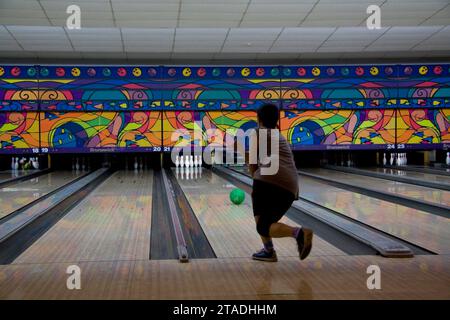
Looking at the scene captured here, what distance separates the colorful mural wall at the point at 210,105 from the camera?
10289mm

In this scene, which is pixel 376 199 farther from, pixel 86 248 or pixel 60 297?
pixel 60 297

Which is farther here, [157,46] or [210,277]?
[157,46]

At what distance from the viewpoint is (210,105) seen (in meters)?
10.7

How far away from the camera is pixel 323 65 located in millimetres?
10969

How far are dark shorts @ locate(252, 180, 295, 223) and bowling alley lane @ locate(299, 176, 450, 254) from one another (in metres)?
1.13

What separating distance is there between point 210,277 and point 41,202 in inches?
144

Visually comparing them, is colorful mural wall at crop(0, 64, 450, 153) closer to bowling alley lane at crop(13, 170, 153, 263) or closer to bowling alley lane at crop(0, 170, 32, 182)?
bowling alley lane at crop(0, 170, 32, 182)

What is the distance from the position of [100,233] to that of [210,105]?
6.74m

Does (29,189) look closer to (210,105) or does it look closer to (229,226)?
(229,226)

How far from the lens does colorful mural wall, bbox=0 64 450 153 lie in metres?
10.3

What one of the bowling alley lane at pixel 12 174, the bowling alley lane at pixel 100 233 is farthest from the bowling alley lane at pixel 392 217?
the bowling alley lane at pixel 12 174

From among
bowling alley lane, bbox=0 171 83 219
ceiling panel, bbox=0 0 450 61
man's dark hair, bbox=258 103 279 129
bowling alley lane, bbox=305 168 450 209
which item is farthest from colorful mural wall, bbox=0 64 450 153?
man's dark hair, bbox=258 103 279 129

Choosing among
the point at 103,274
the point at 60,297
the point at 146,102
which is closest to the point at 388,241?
the point at 103,274

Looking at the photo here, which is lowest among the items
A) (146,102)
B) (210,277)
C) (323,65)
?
(210,277)
